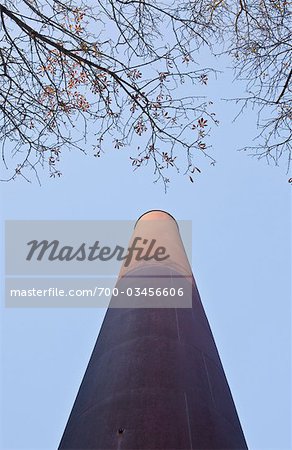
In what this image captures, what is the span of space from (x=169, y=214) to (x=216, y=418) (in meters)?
6.33

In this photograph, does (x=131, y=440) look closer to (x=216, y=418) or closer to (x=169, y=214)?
(x=216, y=418)

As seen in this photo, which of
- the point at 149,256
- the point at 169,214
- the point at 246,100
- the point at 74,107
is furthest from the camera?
the point at 169,214

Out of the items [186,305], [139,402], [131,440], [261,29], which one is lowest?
[131,440]

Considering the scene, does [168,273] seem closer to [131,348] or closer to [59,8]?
[131,348]

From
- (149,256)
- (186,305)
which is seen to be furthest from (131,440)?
(149,256)

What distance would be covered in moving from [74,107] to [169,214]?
5.99m

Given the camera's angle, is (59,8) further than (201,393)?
No

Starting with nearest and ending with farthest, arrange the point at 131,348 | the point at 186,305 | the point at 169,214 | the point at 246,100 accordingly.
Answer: the point at 246,100
the point at 131,348
the point at 186,305
the point at 169,214

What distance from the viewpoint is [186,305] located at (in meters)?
7.53

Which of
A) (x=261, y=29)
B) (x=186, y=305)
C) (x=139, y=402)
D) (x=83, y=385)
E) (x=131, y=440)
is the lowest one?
(x=131, y=440)

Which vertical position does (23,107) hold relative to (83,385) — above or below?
above

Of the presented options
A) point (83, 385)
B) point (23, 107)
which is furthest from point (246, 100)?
point (83, 385)

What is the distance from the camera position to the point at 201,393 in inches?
229

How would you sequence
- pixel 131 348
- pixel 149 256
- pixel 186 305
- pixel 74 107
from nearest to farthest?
1. pixel 74 107
2. pixel 131 348
3. pixel 186 305
4. pixel 149 256
